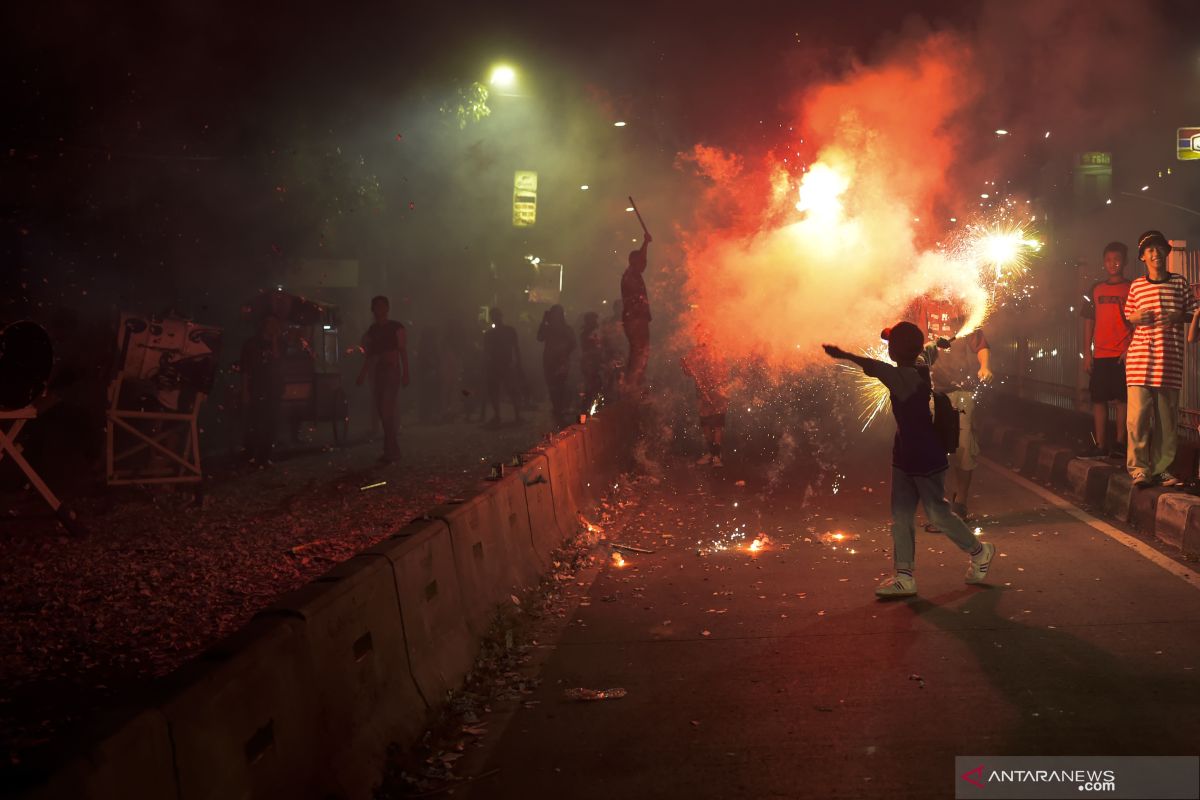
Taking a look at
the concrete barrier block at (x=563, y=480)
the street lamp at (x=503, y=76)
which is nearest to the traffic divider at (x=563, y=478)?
the concrete barrier block at (x=563, y=480)

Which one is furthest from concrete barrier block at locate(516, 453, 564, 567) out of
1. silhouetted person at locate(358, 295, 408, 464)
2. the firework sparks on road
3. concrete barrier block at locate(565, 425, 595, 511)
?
the firework sparks on road

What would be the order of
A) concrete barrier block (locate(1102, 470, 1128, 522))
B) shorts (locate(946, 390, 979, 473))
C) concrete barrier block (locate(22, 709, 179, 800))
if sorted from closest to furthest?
1. concrete barrier block (locate(22, 709, 179, 800))
2. shorts (locate(946, 390, 979, 473))
3. concrete barrier block (locate(1102, 470, 1128, 522))

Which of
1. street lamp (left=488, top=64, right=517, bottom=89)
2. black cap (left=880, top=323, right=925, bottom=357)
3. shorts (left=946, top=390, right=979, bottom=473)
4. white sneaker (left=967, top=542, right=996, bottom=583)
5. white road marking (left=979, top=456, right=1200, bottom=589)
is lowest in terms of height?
white road marking (left=979, top=456, right=1200, bottom=589)

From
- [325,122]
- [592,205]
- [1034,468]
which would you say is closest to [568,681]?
[1034,468]

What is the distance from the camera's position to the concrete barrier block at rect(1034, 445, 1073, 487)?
1210cm

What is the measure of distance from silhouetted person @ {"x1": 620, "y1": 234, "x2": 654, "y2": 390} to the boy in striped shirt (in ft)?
21.8

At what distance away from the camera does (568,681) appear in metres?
5.58

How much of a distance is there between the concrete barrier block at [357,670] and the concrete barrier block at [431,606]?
108mm

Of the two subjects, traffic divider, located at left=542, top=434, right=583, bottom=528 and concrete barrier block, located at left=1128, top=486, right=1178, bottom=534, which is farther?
traffic divider, located at left=542, top=434, right=583, bottom=528

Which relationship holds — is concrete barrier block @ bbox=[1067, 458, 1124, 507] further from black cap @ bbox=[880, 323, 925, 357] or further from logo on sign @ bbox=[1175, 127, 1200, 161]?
logo on sign @ bbox=[1175, 127, 1200, 161]

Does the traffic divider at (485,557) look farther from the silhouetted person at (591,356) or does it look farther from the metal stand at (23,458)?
the silhouetted person at (591,356)

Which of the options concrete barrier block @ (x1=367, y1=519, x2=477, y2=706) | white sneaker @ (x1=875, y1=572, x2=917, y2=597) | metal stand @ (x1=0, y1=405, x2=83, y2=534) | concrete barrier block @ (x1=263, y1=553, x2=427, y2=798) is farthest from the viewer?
metal stand @ (x1=0, y1=405, x2=83, y2=534)

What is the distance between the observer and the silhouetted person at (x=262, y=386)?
49.3 feet

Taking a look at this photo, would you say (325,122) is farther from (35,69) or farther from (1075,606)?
(1075,606)
